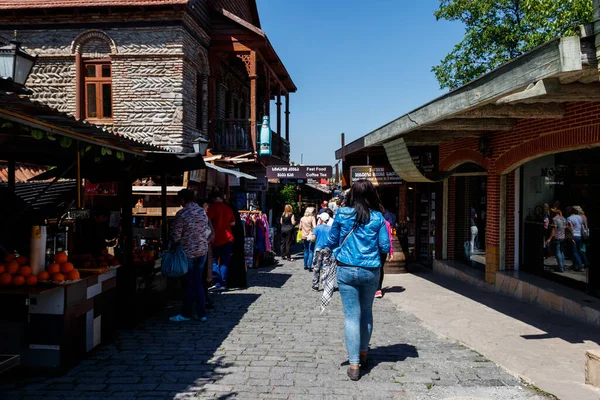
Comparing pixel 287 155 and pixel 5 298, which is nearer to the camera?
pixel 5 298

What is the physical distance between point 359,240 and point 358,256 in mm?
152

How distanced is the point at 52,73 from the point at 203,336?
11471mm

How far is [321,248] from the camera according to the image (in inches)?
376

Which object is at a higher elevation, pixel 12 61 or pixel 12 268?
pixel 12 61

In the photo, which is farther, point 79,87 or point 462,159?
point 79,87

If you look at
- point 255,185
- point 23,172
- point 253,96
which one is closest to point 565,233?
point 253,96

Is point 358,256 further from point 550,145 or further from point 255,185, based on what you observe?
point 255,185

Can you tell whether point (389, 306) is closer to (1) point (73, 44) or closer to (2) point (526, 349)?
(2) point (526, 349)

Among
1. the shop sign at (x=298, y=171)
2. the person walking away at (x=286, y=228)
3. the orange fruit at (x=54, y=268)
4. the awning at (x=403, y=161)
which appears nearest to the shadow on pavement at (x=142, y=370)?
the orange fruit at (x=54, y=268)

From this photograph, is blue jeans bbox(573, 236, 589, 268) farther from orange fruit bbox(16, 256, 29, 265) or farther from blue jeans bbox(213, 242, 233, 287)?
orange fruit bbox(16, 256, 29, 265)

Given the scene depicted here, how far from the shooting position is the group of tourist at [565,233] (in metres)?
7.96

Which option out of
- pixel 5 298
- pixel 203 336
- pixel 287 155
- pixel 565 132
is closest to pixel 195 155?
pixel 203 336

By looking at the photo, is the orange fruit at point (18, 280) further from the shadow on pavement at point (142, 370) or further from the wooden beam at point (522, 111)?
the wooden beam at point (522, 111)

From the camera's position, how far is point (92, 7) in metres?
14.1
